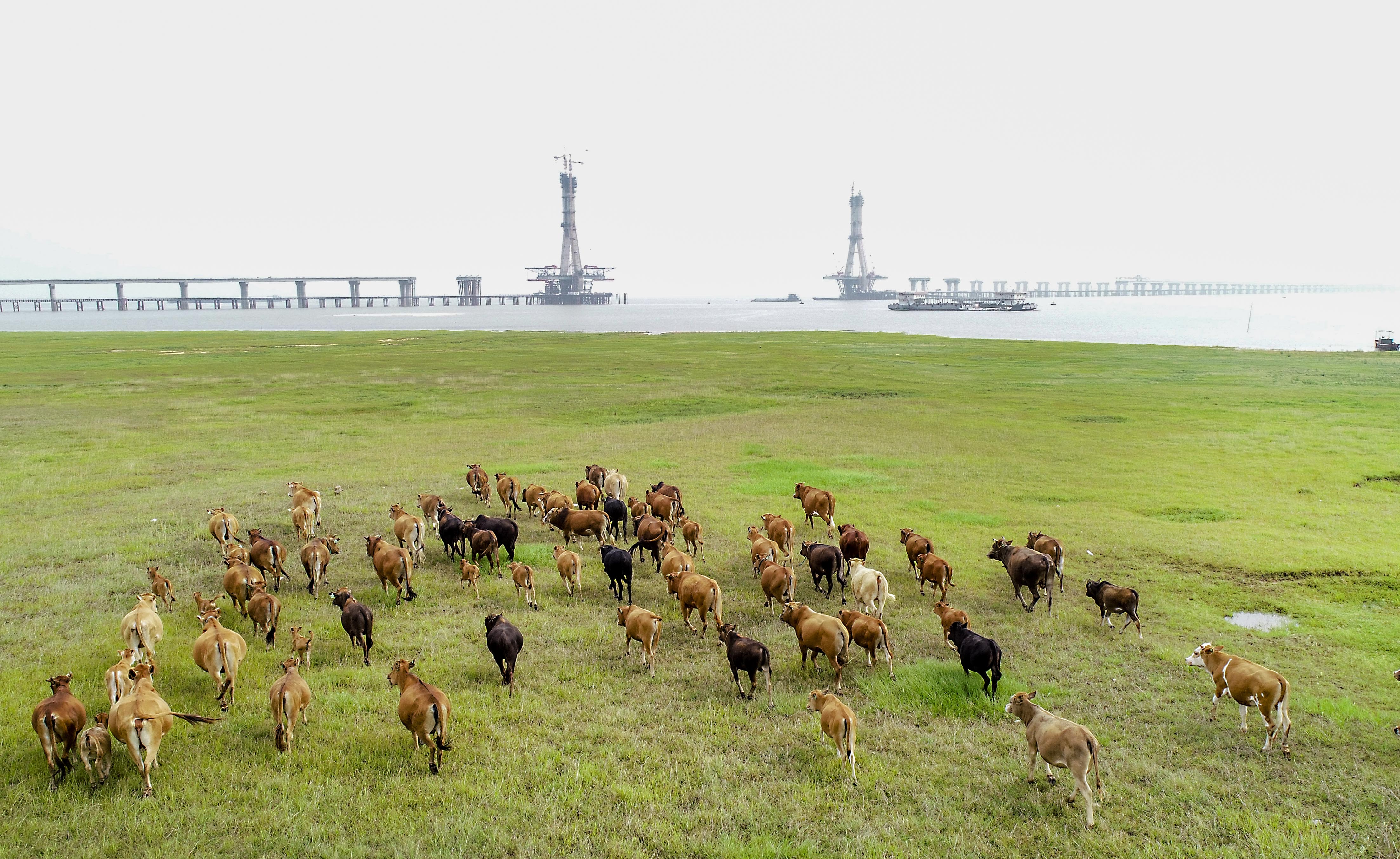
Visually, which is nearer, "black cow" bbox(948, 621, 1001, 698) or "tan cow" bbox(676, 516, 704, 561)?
"black cow" bbox(948, 621, 1001, 698)

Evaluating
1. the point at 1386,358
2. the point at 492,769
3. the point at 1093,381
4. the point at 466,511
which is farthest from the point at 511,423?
the point at 1386,358

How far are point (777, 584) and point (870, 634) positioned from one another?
6.65 ft

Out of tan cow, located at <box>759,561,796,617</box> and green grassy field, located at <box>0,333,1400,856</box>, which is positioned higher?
tan cow, located at <box>759,561,796,617</box>

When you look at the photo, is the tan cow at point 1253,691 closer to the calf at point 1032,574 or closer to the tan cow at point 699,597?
the calf at point 1032,574

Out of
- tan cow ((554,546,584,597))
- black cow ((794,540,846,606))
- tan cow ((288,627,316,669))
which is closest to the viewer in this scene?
tan cow ((288,627,316,669))

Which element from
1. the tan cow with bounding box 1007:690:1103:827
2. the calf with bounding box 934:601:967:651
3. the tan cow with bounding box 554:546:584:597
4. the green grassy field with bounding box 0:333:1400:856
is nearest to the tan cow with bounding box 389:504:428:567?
the green grassy field with bounding box 0:333:1400:856

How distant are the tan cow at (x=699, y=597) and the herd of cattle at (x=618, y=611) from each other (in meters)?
0.03

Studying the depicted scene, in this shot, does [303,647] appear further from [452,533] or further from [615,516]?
[615,516]

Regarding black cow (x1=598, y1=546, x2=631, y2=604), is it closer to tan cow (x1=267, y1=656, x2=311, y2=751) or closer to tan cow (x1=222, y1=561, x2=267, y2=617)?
tan cow (x1=267, y1=656, x2=311, y2=751)

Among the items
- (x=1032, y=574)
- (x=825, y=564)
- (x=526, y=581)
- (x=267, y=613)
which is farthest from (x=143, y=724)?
(x=1032, y=574)

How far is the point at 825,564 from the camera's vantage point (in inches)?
486

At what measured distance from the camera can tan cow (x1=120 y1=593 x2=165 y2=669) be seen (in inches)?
359

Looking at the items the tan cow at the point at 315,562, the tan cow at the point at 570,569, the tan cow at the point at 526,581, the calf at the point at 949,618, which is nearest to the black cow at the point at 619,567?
the tan cow at the point at 570,569

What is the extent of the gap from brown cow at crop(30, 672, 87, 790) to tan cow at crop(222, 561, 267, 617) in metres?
3.41
